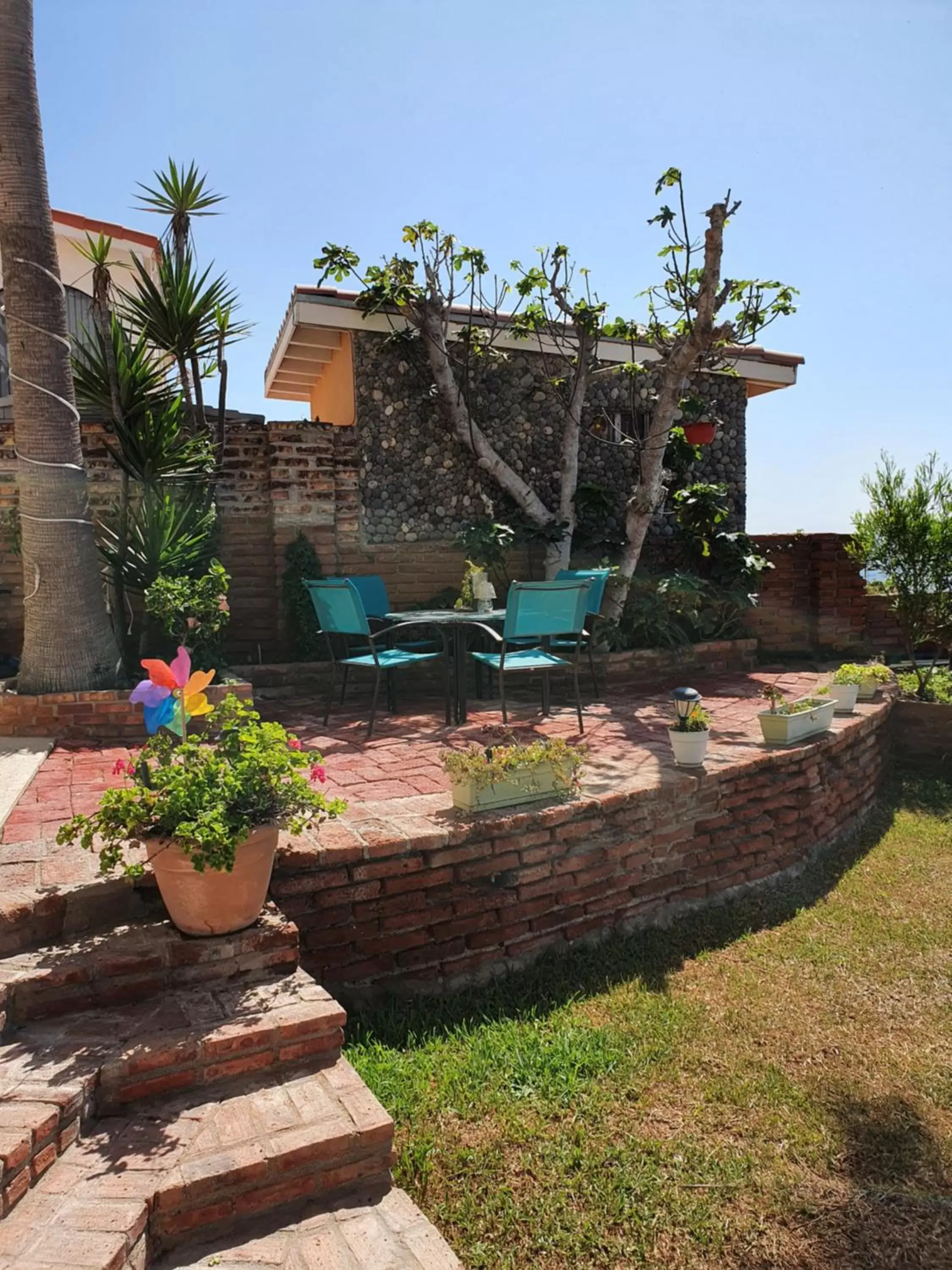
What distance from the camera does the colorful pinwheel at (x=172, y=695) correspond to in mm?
2322

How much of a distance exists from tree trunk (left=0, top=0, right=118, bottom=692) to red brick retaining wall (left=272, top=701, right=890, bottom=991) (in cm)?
259

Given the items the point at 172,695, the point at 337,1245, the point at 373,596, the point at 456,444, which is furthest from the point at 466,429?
the point at 337,1245

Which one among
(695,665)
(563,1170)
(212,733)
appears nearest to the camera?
(563,1170)

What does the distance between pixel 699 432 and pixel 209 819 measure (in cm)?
723

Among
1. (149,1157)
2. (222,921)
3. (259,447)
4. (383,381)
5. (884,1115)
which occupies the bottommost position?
(884,1115)

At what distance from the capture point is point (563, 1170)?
203 centimetres

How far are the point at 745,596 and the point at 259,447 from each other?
4.40m

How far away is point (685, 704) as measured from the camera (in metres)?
3.66

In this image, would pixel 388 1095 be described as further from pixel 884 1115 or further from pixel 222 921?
pixel 884 1115

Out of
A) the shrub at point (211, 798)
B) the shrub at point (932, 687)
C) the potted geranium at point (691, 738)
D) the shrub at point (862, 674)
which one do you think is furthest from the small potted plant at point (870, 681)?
the shrub at point (211, 798)

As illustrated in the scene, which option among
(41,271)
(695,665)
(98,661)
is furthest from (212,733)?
(695,665)

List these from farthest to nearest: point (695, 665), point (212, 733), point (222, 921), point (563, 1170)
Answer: point (695, 665)
point (212, 733)
point (222, 921)
point (563, 1170)

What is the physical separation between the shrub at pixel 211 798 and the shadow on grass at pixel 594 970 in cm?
79

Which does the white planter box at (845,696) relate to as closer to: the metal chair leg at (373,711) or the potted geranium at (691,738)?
the potted geranium at (691,738)
